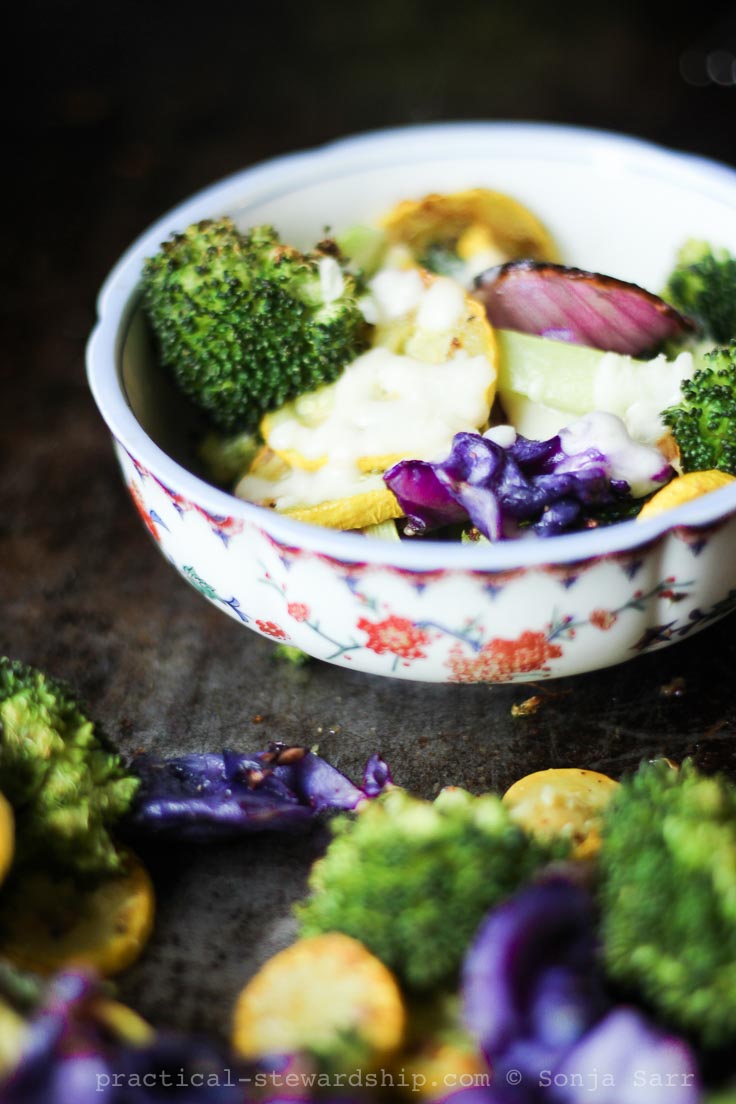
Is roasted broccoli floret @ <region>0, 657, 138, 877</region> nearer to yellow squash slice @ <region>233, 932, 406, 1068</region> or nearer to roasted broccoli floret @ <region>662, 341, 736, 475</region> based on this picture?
yellow squash slice @ <region>233, 932, 406, 1068</region>

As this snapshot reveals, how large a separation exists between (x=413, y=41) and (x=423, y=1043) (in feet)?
8.21

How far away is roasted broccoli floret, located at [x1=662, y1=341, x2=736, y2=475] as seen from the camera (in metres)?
0.98

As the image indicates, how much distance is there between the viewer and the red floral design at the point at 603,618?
0.86 meters

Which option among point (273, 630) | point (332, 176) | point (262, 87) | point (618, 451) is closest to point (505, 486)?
point (618, 451)

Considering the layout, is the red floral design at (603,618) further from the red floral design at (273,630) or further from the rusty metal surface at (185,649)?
the red floral design at (273,630)

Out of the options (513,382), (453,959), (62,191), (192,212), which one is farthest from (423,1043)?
(62,191)

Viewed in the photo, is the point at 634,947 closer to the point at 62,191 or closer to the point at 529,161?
the point at 529,161

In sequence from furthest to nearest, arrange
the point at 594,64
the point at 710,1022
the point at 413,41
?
1. the point at 413,41
2. the point at 594,64
3. the point at 710,1022

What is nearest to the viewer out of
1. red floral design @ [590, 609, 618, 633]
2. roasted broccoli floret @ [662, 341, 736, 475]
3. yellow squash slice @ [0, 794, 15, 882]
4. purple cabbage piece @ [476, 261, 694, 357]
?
yellow squash slice @ [0, 794, 15, 882]

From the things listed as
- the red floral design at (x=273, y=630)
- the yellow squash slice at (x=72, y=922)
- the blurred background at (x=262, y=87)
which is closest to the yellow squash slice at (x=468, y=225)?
the red floral design at (x=273, y=630)

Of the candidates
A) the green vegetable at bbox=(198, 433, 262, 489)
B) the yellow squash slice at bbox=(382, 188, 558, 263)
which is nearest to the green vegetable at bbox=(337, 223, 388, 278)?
the yellow squash slice at bbox=(382, 188, 558, 263)

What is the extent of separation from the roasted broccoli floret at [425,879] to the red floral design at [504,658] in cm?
15

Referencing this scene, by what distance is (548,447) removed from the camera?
970 millimetres

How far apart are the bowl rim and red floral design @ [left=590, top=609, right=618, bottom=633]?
0.06 metres
